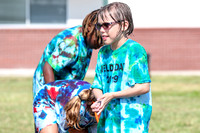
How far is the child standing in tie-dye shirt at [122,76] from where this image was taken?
3.34 meters

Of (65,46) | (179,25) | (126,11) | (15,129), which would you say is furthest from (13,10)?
(126,11)

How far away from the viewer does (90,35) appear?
4.34 m

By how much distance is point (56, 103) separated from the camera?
3.95m

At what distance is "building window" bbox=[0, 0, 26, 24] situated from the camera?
18.3 m

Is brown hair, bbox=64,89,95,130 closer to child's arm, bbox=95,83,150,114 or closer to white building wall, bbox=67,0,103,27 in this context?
child's arm, bbox=95,83,150,114

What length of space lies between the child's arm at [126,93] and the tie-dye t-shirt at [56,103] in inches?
24.5

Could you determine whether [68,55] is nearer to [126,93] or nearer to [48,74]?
[48,74]

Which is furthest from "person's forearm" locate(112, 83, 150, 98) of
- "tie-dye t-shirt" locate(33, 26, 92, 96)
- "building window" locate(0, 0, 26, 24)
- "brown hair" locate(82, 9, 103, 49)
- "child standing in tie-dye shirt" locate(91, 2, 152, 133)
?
"building window" locate(0, 0, 26, 24)

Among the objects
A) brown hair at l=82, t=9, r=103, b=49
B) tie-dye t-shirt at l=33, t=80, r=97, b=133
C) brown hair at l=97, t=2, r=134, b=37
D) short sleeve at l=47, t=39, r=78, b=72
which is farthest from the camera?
short sleeve at l=47, t=39, r=78, b=72

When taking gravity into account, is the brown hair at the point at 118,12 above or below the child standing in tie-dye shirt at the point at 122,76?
above

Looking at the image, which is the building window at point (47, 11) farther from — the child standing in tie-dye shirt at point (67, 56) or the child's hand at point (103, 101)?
the child's hand at point (103, 101)

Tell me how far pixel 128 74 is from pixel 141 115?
0.31 m

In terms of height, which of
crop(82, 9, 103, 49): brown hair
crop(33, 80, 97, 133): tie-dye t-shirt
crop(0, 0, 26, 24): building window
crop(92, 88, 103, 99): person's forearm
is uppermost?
crop(82, 9, 103, 49): brown hair

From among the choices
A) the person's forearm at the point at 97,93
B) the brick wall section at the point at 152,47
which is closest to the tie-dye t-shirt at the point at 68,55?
the person's forearm at the point at 97,93
